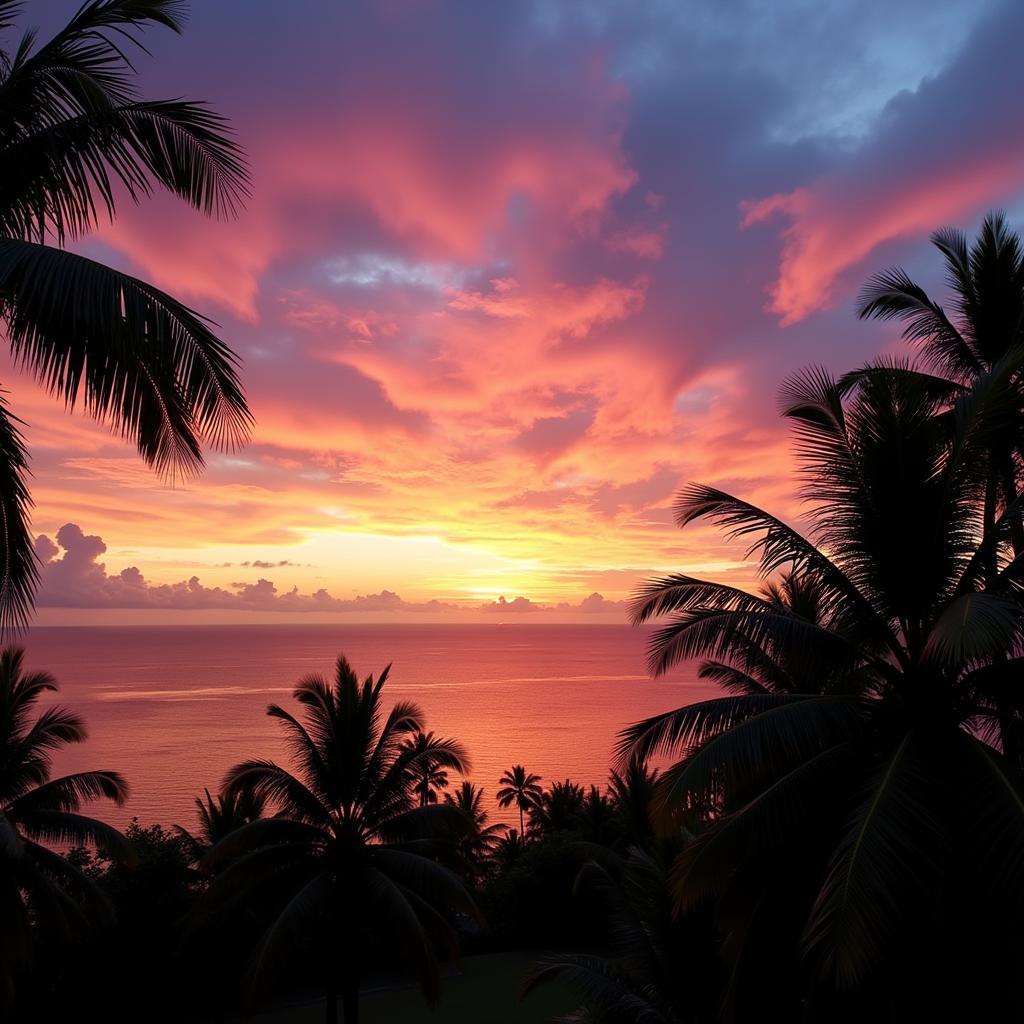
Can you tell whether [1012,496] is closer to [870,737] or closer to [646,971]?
[870,737]

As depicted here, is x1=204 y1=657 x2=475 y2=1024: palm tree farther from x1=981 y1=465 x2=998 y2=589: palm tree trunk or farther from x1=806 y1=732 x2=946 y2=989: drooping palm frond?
x1=981 y1=465 x2=998 y2=589: palm tree trunk

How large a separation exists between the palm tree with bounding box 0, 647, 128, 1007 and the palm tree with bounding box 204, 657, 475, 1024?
106 inches

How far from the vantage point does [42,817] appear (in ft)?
52.7

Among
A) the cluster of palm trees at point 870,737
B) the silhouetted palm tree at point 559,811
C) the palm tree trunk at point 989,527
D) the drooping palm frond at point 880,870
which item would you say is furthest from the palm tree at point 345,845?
the silhouetted palm tree at point 559,811

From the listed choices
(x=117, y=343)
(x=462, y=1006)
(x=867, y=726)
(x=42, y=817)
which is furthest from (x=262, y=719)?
(x=117, y=343)

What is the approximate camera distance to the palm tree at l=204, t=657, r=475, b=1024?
1471 cm

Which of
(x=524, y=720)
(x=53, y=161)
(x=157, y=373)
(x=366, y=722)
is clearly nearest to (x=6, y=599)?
(x=157, y=373)

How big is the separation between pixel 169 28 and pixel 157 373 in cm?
226

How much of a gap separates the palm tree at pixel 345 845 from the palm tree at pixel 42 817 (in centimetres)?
269

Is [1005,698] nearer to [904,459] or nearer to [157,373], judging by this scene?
[904,459]

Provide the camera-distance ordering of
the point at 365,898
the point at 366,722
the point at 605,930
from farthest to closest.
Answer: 1. the point at 605,930
2. the point at 366,722
3. the point at 365,898

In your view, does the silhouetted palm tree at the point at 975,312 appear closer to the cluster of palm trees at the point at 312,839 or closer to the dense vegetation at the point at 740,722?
the dense vegetation at the point at 740,722

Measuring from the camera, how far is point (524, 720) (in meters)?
125

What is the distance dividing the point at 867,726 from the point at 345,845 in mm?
11822
